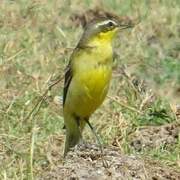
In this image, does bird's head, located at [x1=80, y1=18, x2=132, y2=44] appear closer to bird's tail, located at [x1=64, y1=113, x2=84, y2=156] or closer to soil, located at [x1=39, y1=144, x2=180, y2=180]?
bird's tail, located at [x1=64, y1=113, x2=84, y2=156]

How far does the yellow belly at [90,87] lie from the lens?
6.99 m

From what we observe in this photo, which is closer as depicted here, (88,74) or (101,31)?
(88,74)

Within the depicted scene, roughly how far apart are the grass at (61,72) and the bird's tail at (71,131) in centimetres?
24

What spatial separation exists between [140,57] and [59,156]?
273 cm

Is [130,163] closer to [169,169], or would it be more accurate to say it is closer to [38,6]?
[169,169]

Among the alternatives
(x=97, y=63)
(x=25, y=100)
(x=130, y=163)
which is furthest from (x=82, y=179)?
(x=25, y=100)

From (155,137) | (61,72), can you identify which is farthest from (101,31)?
(61,72)

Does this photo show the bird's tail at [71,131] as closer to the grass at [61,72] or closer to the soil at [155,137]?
the grass at [61,72]

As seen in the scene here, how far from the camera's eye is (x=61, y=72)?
31.9ft

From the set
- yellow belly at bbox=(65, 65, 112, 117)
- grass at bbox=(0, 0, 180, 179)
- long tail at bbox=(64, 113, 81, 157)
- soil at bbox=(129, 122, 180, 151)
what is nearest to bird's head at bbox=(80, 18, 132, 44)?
yellow belly at bbox=(65, 65, 112, 117)

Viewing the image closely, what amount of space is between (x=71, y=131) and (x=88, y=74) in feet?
2.38

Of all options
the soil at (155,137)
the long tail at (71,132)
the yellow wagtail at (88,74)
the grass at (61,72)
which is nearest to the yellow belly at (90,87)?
the yellow wagtail at (88,74)

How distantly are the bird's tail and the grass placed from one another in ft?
0.77

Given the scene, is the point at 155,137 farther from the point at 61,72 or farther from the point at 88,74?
the point at 61,72
